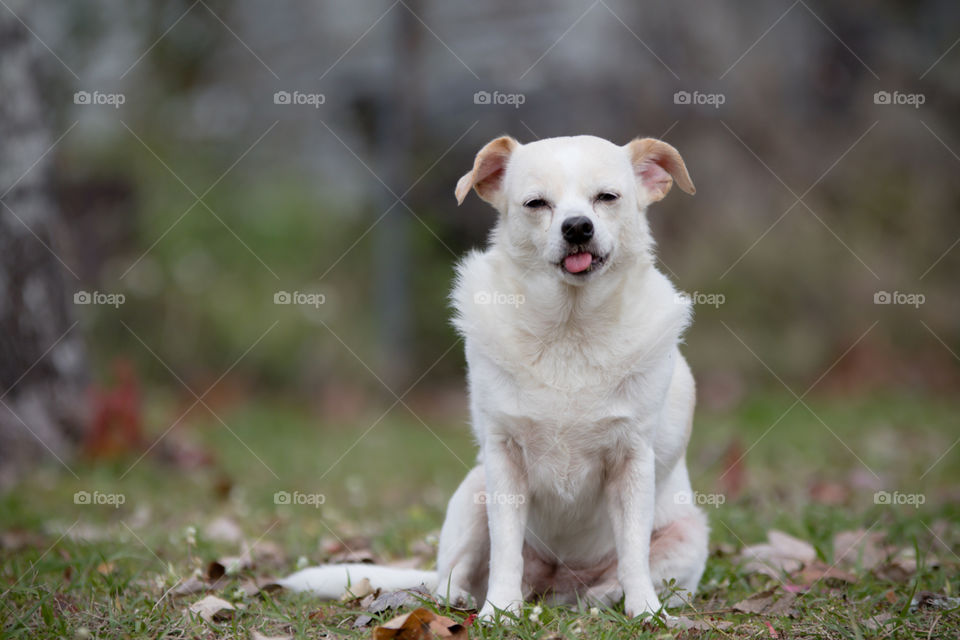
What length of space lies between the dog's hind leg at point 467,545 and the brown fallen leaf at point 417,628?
483 mm

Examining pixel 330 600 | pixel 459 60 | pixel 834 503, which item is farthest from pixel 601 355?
pixel 459 60

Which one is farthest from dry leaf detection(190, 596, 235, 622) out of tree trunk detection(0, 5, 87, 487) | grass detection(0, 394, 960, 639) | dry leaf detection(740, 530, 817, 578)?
tree trunk detection(0, 5, 87, 487)

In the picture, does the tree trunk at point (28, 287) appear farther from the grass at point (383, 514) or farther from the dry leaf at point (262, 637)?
the dry leaf at point (262, 637)

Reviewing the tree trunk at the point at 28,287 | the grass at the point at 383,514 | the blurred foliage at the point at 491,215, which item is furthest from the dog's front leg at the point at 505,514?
the blurred foliage at the point at 491,215

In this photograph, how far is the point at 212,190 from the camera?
9406 millimetres

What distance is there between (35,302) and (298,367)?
3.55 metres

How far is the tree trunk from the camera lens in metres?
5.41

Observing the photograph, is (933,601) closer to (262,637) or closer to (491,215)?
(262,637)

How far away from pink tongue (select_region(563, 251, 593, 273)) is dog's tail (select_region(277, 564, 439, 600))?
1.19 m

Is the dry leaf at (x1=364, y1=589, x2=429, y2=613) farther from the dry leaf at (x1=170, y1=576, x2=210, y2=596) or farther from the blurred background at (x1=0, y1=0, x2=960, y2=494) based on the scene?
the blurred background at (x1=0, y1=0, x2=960, y2=494)

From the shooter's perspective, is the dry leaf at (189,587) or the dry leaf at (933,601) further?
the dry leaf at (189,587)

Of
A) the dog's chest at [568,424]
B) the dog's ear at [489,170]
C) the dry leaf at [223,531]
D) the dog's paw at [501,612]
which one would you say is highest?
the dog's ear at [489,170]

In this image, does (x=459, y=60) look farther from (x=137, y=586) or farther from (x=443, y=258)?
(x=137, y=586)

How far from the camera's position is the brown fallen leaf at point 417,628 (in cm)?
249
